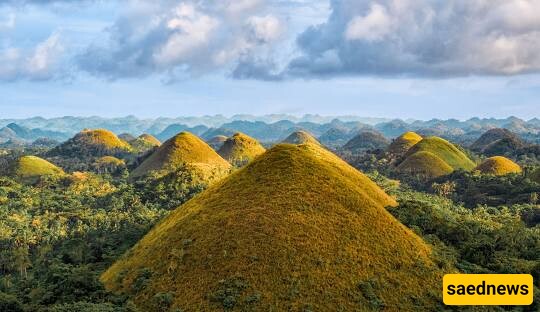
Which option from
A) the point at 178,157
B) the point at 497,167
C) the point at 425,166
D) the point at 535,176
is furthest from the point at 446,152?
the point at 178,157

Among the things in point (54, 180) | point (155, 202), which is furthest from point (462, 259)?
point (54, 180)

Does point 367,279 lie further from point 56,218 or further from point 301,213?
point 56,218

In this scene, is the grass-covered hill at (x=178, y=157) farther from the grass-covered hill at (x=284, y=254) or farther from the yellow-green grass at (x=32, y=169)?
the grass-covered hill at (x=284, y=254)

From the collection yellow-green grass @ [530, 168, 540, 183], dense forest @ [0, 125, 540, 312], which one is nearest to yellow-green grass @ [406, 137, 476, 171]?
dense forest @ [0, 125, 540, 312]

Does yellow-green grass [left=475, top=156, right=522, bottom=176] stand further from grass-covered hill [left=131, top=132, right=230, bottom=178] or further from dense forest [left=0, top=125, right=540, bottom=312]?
grass-covered hill [left=131, top=132, right=230, bottom=178]

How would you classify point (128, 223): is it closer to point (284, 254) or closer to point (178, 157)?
point (284, 254)

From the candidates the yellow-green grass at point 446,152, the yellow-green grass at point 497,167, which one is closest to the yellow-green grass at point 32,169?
the yellow-green grass at point 446,152
